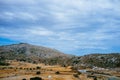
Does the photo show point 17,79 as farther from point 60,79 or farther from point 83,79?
point 83,79

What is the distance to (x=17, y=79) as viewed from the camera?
9469 centimetres

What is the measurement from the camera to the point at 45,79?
96.9m

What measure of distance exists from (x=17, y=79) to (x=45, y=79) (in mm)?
10827

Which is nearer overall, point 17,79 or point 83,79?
point 17,79

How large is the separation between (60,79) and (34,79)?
11471mm

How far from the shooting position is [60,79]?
99.0m

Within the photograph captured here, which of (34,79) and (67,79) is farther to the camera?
(67,79)

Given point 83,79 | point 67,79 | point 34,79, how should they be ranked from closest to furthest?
point 34,79 < point 67,79 < point 83,79

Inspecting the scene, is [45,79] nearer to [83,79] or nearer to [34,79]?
[34,79]

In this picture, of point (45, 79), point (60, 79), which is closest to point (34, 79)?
point (45, 79)

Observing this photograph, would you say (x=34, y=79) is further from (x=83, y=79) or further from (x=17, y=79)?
(x=83, y=79)

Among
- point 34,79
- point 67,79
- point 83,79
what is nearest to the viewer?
point 34,79

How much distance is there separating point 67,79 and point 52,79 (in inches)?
244

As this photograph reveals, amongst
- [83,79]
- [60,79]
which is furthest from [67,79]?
[83,79]
